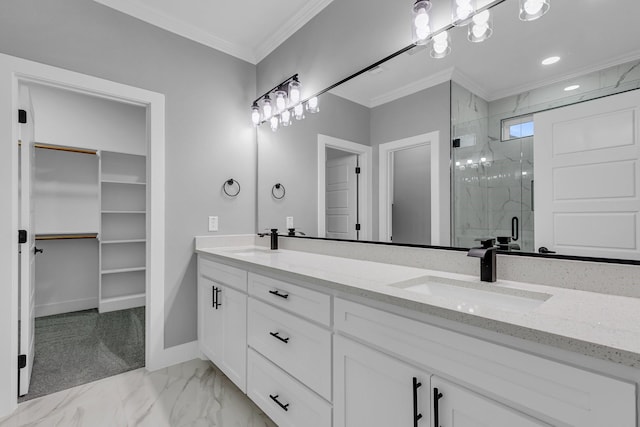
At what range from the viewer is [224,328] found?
78.7 inches

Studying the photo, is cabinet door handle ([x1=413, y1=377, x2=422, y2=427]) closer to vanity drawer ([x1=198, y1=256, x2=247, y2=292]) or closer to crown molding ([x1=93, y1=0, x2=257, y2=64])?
vanity drawer ([x1=198, y1=256, x2=247, y2=292])

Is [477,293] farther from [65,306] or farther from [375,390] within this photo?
[65,306]

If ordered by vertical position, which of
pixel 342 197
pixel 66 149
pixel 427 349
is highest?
pixel 66 149

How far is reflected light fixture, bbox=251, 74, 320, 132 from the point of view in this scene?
234 cm

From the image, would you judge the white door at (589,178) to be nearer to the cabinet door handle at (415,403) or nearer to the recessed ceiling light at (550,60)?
the recessed ceiling light at (550,60)

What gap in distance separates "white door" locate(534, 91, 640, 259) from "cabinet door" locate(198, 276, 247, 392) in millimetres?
1515

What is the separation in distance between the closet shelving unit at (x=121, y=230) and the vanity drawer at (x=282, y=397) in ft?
9.42

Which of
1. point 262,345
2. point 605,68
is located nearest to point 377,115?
point 605,68

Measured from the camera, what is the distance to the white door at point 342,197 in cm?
194

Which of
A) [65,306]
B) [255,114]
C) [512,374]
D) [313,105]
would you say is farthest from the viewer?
[65,306]

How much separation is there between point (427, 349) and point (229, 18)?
102 inches

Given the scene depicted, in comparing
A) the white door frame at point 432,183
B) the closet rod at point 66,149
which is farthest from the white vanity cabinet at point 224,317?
the closet rod at point 66,149

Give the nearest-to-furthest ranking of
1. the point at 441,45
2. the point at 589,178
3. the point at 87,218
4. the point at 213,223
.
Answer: the point at 589,178
the point at 441,45
the point at 213,223
the point at 87,218

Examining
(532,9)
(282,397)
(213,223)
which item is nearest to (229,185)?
(213,223)
